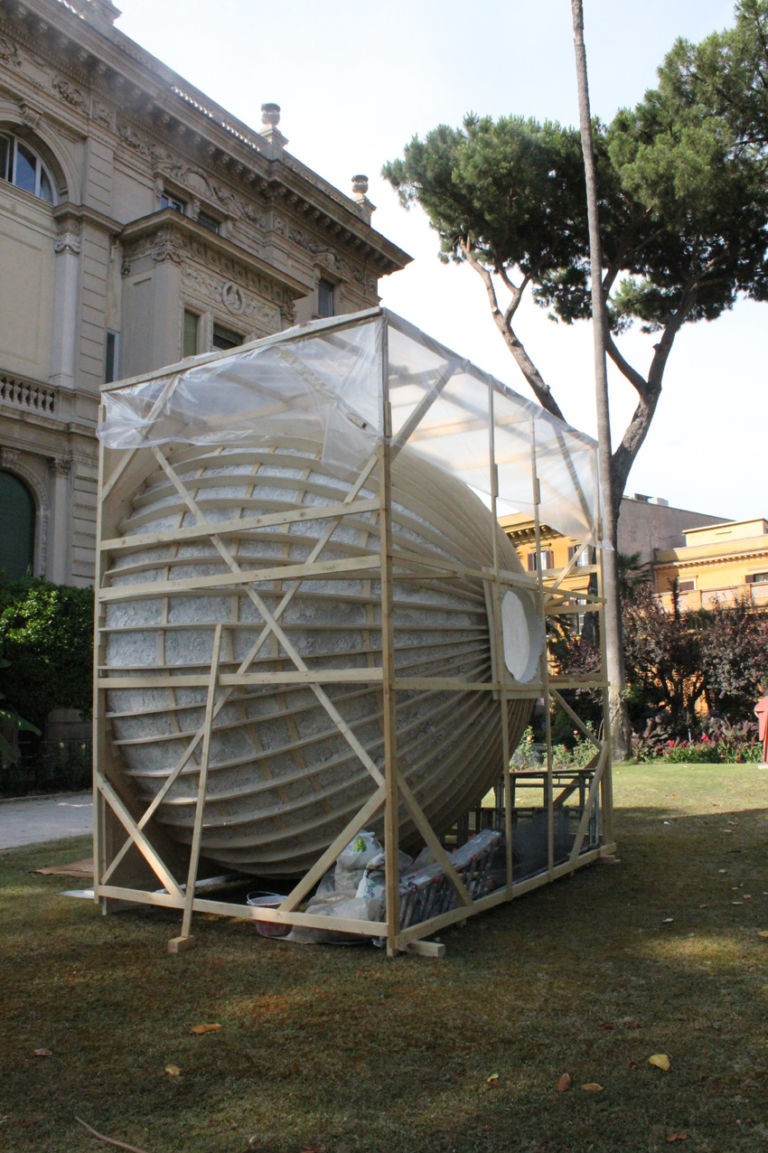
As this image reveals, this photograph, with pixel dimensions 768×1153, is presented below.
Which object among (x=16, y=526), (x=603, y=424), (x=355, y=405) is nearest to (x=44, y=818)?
(x=16, y=526)

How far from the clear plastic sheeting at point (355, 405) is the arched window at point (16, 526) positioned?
44.7 ft

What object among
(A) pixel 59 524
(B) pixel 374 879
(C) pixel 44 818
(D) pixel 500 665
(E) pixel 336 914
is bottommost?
Result: (C) pixel 44 818

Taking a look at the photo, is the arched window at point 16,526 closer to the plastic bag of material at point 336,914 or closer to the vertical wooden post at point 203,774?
the vertical wooden post at point 203,774

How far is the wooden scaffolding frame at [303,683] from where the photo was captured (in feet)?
16.9

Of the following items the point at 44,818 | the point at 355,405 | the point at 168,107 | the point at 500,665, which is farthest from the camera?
the point at 168,107

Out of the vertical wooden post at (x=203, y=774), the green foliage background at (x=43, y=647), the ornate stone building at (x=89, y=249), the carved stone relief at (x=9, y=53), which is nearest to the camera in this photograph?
the vertical wooden post at (x=203, y=774)

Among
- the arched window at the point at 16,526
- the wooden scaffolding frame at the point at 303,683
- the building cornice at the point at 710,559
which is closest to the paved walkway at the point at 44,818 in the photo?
the wooden scaffolding frame at the point at 303,683

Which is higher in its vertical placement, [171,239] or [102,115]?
[102,115]

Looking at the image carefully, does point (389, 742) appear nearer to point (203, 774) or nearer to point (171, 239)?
point (203, 774)

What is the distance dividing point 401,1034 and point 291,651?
7.16ft

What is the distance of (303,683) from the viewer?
549 cm

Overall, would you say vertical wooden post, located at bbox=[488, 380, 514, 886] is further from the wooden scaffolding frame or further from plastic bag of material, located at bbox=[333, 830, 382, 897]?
plastic bag of material, located at bbox=[333, 830, 382, 897]

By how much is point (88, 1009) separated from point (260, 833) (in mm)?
1693

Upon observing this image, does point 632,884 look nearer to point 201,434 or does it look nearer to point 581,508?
point 581,508
